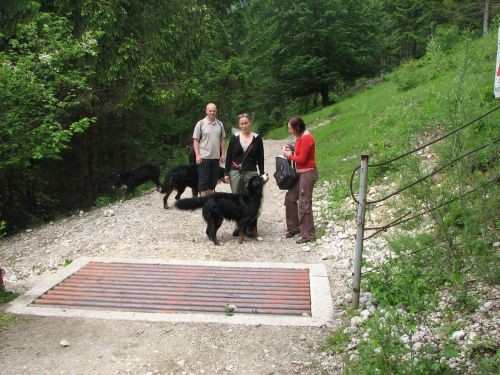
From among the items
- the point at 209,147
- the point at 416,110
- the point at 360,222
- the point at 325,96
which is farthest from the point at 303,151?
the point at 325,96

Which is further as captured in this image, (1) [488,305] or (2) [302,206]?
(2) [302,206]

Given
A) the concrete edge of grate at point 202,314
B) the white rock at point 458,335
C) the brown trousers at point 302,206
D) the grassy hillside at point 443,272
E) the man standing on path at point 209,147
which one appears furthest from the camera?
the man standing on path at point 209,147

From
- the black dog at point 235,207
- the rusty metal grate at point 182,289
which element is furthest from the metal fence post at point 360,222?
the black dog at point 235,207

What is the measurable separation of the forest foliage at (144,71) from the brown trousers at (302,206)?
426cm

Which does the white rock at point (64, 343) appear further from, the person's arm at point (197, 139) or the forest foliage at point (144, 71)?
the person's arm at point (197, 139)

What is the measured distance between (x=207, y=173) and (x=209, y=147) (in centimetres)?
50

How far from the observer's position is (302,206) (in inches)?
277

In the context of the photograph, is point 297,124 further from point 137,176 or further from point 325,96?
point 325,96

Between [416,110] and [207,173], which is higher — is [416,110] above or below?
above

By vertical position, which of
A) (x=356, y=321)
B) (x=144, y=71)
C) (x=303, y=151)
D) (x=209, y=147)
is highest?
(x=144, y=71)

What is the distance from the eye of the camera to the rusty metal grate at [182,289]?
5016 mm

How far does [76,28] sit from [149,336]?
1075 cm

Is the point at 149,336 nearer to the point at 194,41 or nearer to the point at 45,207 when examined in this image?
the point at 194,41

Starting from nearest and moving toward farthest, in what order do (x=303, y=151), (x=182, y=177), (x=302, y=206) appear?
(x=303, y=151), (x=302, y=206), (x=182, y=177)
